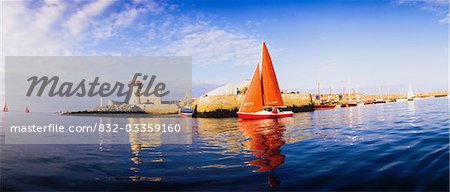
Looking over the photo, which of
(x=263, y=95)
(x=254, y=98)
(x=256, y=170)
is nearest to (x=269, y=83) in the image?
(x=263, y=95)

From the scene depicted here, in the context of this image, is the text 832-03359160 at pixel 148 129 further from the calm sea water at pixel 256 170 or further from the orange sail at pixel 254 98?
the calm sea water at pixel 256 170

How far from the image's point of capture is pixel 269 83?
4119cm

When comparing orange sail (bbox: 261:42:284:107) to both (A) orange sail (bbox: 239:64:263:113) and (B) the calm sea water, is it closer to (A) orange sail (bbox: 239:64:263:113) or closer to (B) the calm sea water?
(A) orange sail (bbox: 239:64:263:113)

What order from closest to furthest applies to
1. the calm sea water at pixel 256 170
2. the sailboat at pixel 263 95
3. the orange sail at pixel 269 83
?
the calm sea water at pixel 256 170 < the sailboat at pixel 263 95 < the orange sail at pixel 269 83

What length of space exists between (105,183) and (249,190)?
14.4ft

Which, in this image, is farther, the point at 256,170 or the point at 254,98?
Result: the point at 254,98

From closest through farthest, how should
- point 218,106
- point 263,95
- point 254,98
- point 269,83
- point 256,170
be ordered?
point 256,170
point 254,98
point 269,83
point 263,95
point 218,106

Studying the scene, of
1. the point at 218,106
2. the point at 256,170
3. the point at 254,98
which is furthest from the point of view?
the point at 218,106

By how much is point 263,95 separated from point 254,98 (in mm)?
2172

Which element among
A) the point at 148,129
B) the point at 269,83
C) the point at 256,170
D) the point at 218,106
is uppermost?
the point at 269,83

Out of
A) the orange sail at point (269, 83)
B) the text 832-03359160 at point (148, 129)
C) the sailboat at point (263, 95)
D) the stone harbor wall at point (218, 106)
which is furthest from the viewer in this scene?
the stone harbor wall at point (218, 106)

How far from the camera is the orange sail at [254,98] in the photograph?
39938 mm

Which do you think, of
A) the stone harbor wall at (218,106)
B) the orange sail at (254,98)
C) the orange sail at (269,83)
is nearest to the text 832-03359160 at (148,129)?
the orange sail at (254,98)

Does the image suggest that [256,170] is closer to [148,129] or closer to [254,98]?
[148,129]
